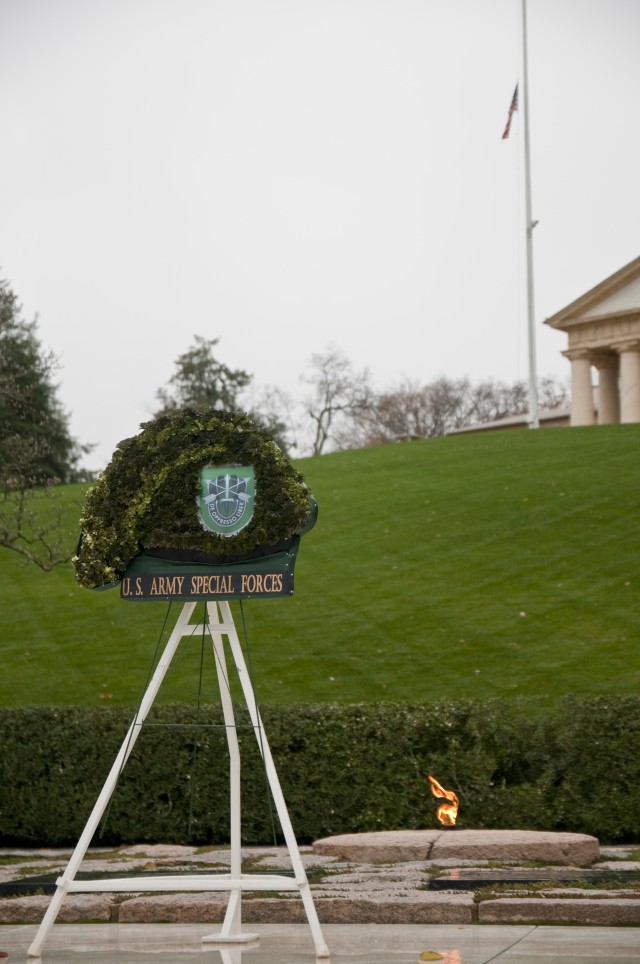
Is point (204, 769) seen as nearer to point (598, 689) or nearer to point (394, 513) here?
point (598, 689)

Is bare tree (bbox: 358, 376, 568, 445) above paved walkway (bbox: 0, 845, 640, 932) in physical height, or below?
above

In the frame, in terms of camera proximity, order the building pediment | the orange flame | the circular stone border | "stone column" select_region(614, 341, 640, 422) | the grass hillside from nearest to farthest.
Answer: the circular stone border → the orange flame → the grass hillside → the building pediment → "stone column" select_region(614, 341, 640, 422)

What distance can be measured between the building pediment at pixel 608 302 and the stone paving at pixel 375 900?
161 ft

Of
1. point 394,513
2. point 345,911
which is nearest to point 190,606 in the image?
point 345,911

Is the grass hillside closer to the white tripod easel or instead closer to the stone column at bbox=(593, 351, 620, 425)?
the white tripod easel

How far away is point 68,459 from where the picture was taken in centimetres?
5078

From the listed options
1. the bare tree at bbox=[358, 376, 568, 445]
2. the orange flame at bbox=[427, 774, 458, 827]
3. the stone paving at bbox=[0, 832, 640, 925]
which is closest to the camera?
the stone paving at bbox=[0, 832, 640, 925]

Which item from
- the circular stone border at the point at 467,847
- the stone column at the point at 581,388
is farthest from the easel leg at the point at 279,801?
the stone column at the point at 581,388

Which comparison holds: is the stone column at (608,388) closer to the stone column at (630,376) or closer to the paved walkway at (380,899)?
the stone column at (630,376)

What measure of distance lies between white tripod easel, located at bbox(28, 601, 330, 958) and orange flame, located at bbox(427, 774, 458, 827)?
4.03 m

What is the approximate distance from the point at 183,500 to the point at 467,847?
14.4 ft

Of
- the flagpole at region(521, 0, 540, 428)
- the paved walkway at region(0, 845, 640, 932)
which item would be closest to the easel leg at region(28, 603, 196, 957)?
the paved walkway at region(0, 845, 640, 932)

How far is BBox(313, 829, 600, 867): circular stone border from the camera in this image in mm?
9484

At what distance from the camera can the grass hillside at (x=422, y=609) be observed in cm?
1689
